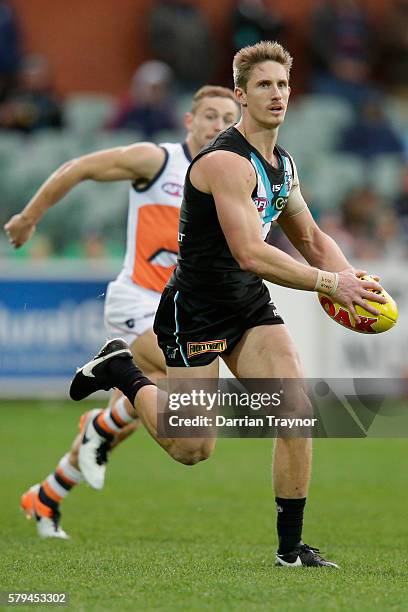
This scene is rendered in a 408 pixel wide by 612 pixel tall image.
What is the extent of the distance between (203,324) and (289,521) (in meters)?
1.11

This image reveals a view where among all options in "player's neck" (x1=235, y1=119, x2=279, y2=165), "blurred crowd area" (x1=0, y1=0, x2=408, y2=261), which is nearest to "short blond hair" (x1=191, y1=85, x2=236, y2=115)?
"player's neck" (x1=235, y1=119, x2=279, y2=165)

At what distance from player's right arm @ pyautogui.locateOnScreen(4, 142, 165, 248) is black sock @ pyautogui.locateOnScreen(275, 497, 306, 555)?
2.64 meters

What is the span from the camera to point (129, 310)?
8328 millimetres

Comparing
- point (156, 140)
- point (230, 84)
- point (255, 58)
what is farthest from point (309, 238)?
point (230, 84)

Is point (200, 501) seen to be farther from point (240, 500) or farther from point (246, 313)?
point (246, 313)

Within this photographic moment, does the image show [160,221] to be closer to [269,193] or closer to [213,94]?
[213,94]

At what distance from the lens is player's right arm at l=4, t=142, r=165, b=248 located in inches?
316

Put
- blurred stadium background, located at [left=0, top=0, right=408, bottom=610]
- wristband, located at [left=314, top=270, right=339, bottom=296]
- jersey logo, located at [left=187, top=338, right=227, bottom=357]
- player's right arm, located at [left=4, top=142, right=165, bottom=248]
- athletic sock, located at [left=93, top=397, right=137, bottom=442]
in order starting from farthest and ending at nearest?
blurred stadium background, located at [left=0, top=0, right=408, bottom=610], athletic sock, located at [left=93, top=397, right=137, bottom=442], player's right arm, located at [left=4, top=142, right=165, bottom=248], jersey logo, located at [left=187, top=338, right=227, bottom=357], wristband, located at [left=314, top=270, right=339, bottom=296]

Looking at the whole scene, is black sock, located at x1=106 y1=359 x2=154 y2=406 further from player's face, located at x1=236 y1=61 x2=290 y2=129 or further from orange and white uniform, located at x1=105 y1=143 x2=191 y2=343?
player's face, located at x1=236 y1=61 x2=290 y2=129

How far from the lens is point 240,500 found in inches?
372

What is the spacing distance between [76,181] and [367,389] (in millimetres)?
6753

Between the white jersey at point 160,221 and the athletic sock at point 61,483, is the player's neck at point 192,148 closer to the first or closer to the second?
the white jersey at point 160,221

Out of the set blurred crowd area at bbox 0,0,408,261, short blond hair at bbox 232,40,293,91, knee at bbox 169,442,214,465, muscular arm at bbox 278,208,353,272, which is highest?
blurred crowd area at bbox 0,0,408,261

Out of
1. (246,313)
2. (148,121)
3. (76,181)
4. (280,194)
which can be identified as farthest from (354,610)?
(148,121)
